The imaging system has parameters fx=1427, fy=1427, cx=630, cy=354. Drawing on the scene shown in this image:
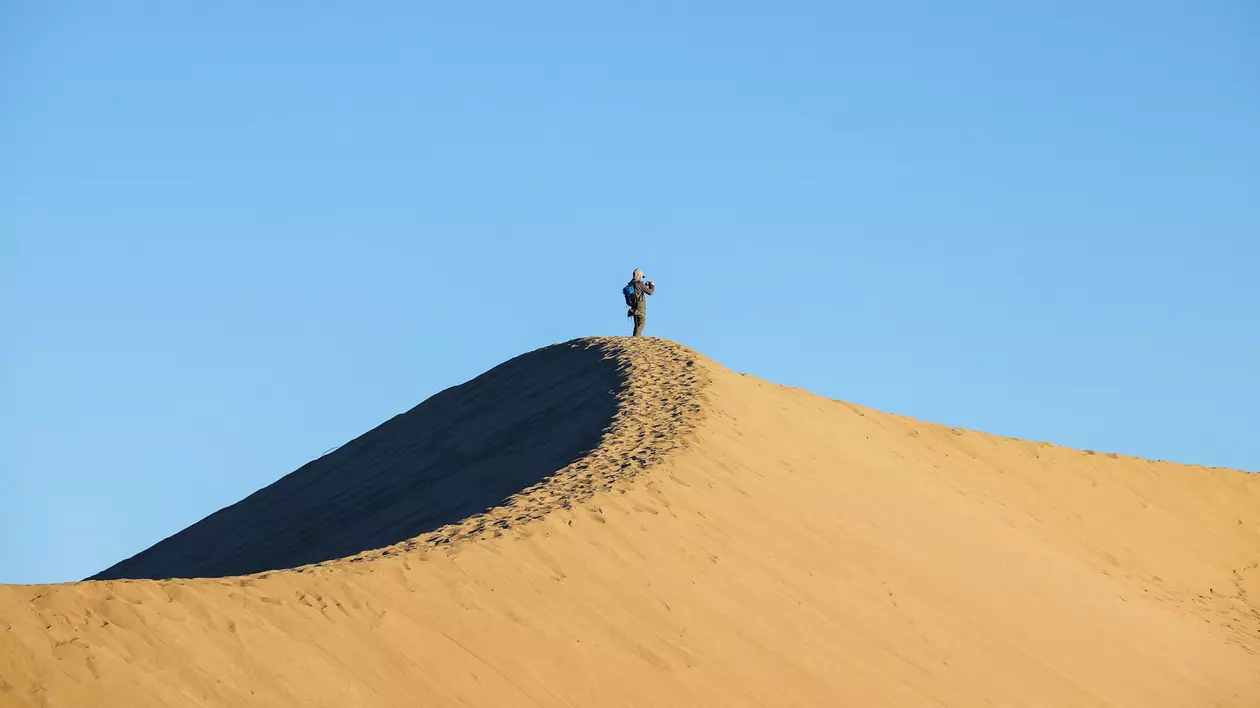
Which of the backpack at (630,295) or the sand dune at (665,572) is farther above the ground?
the backpack at (630,295)

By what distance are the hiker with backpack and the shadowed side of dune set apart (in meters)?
0.86

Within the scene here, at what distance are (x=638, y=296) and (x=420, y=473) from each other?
163 inches

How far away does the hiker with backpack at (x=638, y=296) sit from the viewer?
67.6 feet

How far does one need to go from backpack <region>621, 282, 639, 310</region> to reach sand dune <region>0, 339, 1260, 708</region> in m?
0.70

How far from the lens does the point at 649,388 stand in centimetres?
1917

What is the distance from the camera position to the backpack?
68.4ft

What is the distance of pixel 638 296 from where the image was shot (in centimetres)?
2095

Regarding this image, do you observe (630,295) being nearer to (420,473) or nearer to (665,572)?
(420,473)

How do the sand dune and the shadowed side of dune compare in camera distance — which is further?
the shadowed side of dune

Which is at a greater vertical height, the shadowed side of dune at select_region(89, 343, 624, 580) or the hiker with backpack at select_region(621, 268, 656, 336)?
the hiker with backpack at select_region(621, 268, 656, 336)

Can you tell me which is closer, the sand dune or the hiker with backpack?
the sand dune

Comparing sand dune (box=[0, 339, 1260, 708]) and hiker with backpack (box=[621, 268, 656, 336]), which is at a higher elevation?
hiker with backpack (box=[621, 268, 656, 336])

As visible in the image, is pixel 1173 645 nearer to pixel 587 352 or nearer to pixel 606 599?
pixel 606 599

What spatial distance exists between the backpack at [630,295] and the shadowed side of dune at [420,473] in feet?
2.99
